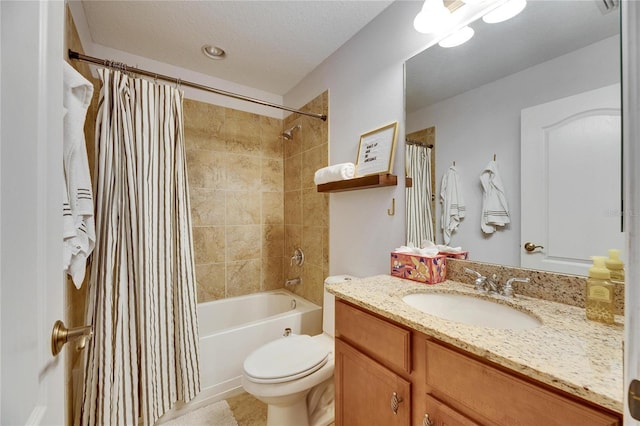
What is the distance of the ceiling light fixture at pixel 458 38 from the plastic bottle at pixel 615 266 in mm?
1038

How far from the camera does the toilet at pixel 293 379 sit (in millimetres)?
1269

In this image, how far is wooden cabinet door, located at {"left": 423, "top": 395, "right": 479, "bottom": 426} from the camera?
690 millimetres

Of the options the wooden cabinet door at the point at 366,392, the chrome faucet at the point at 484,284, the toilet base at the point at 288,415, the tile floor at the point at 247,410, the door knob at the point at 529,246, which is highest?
the door knob at the point at 529,246

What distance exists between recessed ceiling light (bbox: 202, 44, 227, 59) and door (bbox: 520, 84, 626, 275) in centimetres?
202

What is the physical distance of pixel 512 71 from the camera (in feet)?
3.49

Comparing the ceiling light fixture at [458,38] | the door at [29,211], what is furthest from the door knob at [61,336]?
the ceiling light fixture at [458,38]

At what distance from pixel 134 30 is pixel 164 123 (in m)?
0.79

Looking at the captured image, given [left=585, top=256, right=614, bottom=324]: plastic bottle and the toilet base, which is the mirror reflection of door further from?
the toilet base

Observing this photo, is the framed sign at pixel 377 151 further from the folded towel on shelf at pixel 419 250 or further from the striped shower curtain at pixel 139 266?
the striped shower curtain at pixel 139 266

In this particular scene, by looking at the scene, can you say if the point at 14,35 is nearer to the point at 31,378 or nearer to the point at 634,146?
the point at 31,378

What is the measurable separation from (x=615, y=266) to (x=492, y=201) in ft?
1.41

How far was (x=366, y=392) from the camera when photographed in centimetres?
100

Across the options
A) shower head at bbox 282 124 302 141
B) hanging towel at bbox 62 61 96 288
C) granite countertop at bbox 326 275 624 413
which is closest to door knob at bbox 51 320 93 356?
hanging towel at bbox 62 61 96 288

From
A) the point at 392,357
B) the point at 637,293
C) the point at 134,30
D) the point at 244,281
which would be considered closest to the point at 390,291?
the point at 392,357
